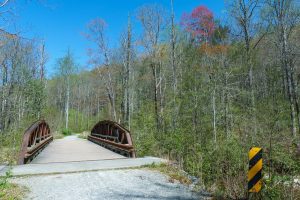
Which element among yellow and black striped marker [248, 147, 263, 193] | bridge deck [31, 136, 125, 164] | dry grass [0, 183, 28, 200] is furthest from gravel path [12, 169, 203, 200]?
bridge deck [31, 136, 125, 164]

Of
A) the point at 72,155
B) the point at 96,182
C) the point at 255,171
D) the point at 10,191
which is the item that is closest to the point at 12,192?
the point at 10,191

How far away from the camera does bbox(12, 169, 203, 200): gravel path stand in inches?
193

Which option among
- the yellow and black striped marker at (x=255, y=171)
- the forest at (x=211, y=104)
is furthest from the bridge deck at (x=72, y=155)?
the yellow and black striped marker at (x=255, y=171)

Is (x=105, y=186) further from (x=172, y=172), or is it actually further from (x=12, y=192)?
(x=172, y=172)

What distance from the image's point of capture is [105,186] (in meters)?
5.49

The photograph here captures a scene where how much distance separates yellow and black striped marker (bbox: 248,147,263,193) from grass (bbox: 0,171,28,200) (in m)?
3.51

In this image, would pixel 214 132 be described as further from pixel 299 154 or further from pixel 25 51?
pixel 25 51

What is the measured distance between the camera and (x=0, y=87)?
2238 centimetres

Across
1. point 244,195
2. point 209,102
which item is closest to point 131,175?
point 244,195

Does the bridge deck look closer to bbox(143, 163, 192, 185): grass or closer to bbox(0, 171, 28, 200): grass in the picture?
bbox(143, 163, 192, 185): grass

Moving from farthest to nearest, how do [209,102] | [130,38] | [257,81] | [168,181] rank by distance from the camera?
[257,81] < [130,38] < [209,102] < [168,181]

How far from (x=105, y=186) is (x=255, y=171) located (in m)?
2.69

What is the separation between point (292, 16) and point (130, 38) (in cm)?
1221

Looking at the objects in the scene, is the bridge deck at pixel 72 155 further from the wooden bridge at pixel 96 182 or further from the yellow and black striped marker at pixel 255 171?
the yellow and black striped marker at pixel 255 171
